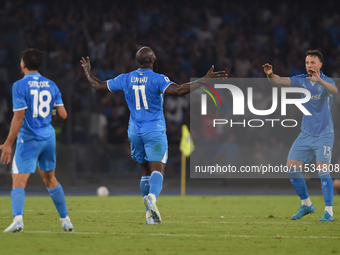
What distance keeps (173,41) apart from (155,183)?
43.2 feet

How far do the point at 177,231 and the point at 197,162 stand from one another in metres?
9.64

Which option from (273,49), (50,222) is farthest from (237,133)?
(50,222)

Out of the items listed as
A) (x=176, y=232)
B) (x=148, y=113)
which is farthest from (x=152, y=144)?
(x=176, y=232)

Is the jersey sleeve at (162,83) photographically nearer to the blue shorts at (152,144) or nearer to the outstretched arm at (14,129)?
the blue shorts at (152,144)

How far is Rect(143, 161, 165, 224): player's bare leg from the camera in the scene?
22.3 feet

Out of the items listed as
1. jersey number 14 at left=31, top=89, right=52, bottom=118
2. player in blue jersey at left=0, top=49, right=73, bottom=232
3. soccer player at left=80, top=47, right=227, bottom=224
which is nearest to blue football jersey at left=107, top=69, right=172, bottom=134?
soccer player at left=80, top=47, right=227, bottom=224

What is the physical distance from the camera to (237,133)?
16266mm

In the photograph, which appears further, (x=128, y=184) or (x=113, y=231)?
(x=128, y=184)

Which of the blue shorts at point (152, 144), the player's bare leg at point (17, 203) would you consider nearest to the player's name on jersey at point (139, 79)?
the blue shorts at point (152, 144)

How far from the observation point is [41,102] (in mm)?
5992

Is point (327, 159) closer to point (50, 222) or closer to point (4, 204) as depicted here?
point (50, 222)

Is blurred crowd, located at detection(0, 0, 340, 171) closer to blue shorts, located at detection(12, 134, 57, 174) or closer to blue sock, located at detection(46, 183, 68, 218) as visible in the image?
blue sock, located at detection(46, 183, 68, 218)

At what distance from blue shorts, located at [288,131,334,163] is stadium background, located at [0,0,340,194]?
7374mm

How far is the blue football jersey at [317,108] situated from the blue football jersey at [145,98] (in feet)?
7.92
